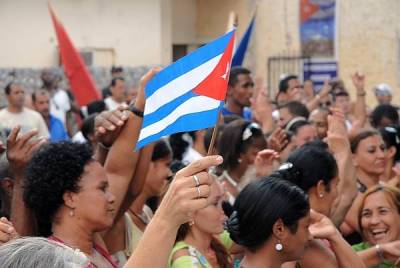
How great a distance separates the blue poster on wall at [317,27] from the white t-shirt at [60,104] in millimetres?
9136

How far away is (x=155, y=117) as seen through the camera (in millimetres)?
4020

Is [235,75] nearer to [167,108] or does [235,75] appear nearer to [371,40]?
[167,108]

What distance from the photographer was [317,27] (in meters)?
23.8

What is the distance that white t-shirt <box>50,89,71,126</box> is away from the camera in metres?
14.8

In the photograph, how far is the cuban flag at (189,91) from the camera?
3.85 meters

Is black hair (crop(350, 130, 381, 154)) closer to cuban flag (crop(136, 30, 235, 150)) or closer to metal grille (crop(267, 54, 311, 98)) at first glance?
cuban flag (crop(136, 30, 235, 150))

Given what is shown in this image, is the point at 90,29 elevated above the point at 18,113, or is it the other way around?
the point at 90,29

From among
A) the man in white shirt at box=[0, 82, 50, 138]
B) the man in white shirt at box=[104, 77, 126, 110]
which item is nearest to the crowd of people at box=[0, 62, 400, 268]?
the man in white shirt at box=[0, 82, 50, 138]

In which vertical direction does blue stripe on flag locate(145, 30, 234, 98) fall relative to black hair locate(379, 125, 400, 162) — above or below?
above

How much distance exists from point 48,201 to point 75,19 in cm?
2204

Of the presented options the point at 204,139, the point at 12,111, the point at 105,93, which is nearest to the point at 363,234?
the point at 204,139

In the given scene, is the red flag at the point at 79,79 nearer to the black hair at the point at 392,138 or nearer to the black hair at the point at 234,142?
the black hair at the point at 392,138

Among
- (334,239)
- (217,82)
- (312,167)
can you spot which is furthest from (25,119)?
(217,82)

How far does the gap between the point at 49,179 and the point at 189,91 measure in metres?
0.90
